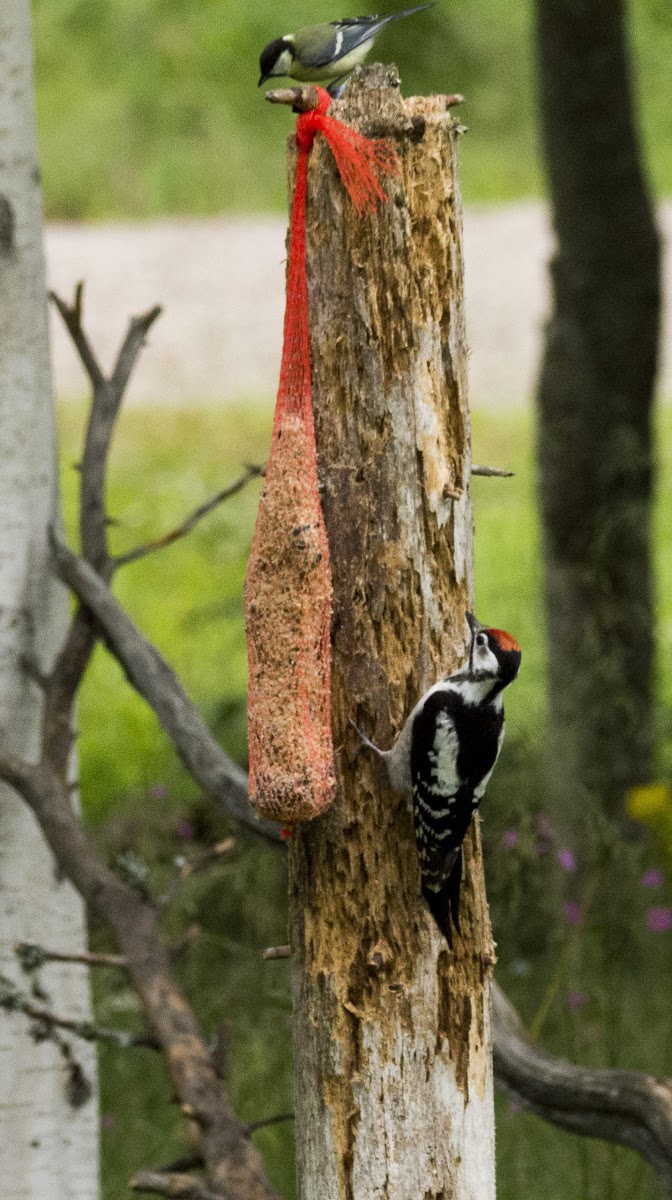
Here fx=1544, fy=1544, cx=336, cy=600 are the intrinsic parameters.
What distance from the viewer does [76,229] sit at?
15469mm

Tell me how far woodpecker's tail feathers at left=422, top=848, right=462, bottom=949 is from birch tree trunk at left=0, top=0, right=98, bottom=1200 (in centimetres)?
136

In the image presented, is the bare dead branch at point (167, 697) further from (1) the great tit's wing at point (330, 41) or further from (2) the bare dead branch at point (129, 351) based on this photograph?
(1) the great tit's wing at point (330, 41)

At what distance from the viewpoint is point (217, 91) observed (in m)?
9.13

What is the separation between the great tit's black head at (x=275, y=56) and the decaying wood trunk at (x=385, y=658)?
30cm

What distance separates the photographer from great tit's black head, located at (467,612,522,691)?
2123 mm

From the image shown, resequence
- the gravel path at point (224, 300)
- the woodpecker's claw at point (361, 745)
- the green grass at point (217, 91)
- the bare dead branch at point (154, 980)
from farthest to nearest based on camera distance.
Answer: the gravel path at point (224, 300), the green grass at point (217, 91), the bare dead branch at point (154, 980), the woodpecker's claw at point (361, 745)

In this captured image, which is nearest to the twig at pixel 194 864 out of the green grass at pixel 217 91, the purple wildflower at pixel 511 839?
the purple wildflower at pixel 511 839

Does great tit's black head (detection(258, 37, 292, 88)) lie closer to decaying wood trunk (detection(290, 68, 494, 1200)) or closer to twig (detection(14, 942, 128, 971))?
decaying wood trunk (detection(290, 68, 494, 1200))

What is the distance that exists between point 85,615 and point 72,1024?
816 mm

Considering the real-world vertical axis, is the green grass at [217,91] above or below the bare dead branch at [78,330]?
above

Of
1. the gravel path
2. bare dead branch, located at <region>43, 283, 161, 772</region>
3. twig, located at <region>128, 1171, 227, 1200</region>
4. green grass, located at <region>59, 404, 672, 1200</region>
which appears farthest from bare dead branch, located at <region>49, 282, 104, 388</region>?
the gravel path

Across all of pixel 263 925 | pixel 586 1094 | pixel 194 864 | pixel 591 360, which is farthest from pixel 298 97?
pixel 591 360

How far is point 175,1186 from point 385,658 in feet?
2.98

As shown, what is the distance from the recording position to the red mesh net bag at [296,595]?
2.09 meters
